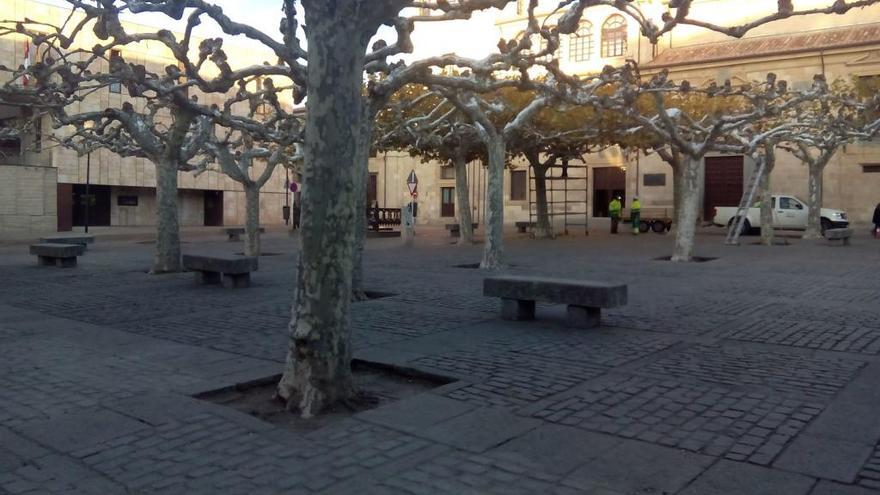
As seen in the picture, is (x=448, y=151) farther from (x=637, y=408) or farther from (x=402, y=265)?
(x=637, y=408)

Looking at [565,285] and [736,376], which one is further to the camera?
[565,285]

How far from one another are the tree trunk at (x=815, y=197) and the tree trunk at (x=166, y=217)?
2181 cm

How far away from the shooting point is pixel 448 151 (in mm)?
26188

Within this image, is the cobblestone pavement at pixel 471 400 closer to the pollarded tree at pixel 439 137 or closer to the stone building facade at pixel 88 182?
the pollarded tree at pixel 439 137

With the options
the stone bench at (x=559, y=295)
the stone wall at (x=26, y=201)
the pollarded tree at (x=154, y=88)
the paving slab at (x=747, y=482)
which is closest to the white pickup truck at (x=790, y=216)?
the pollarded tree at (x=154, y=88)

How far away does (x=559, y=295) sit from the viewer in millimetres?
8641

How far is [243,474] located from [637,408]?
9.07 ft

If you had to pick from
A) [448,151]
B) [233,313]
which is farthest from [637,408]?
[448,151]

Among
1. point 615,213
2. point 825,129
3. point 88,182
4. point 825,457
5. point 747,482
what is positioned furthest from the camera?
point 88,182

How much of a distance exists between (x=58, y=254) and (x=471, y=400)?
13.9m

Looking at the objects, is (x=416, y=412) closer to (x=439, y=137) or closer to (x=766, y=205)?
(x=439, y=137)

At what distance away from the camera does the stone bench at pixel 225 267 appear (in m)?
12.2

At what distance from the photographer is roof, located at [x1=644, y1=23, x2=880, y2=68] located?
33.7 meters

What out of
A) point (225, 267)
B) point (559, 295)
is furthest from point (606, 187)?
point (559, 295)
